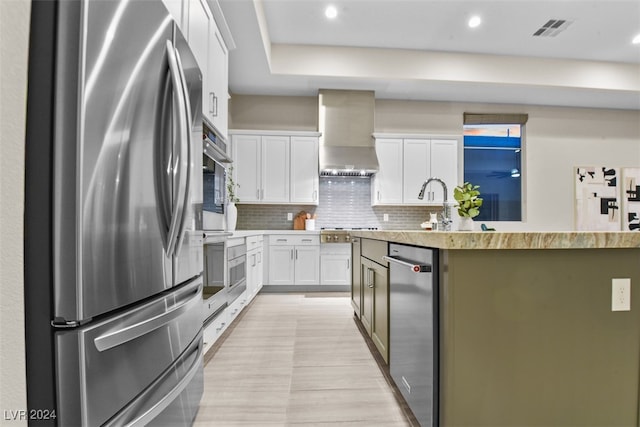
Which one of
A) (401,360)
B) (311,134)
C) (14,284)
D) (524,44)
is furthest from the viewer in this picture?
(311,134)

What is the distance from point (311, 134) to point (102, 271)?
4253 mm

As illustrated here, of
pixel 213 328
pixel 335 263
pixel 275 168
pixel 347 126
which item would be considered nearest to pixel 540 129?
pixel 347 126

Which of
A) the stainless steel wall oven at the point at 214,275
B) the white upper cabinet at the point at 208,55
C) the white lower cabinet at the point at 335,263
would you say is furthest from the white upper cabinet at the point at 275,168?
the stainless steel wall oven at the point at 214,275

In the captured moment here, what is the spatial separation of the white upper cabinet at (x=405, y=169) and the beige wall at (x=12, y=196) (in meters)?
4.51

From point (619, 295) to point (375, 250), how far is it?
4.12 ft

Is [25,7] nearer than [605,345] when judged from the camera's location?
Yes

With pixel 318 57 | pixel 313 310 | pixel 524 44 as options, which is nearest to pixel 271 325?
pixel 313 310

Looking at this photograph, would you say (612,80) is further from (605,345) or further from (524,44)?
(605,345)

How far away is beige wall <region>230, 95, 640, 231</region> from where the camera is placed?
203 inches

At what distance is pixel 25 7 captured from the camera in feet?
2.32

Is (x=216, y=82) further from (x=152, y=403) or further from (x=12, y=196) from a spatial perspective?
(x=152, y=403)

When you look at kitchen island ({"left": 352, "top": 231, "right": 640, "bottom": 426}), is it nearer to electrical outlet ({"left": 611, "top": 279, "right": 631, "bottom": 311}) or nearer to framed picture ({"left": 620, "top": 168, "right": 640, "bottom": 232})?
electrical outlet ({"left": 611, "top": 279, "right": 631, "bottom": 311})

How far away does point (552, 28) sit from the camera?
3.95 metres

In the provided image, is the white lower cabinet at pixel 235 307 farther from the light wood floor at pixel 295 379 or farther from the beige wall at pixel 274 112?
the beige wall at pixel 274 112
